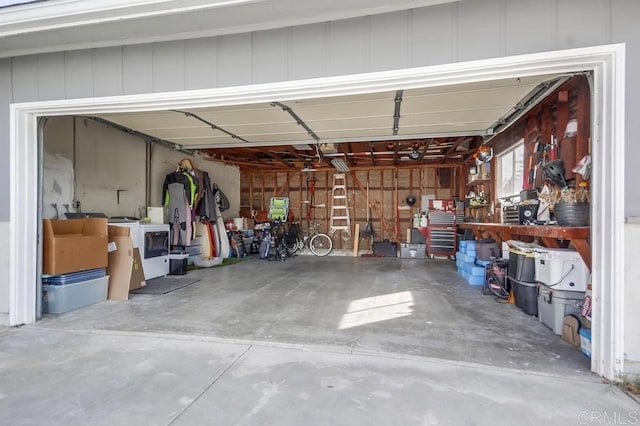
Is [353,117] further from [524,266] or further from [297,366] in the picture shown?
[297,366]

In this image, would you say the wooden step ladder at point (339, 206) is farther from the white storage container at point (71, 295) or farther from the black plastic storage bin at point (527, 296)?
the white storage container at point (71, 295)

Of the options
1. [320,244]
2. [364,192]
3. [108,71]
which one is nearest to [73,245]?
[108,71]

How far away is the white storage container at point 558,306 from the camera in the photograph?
2801mm

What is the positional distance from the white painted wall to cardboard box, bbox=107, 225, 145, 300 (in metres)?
4.93

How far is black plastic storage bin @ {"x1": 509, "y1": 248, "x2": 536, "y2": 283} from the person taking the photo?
3.40 m

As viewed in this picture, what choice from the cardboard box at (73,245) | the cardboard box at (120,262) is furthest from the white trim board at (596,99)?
the cardboard box at (120,262)

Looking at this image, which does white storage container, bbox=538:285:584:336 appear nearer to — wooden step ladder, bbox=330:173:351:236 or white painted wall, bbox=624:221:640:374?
white painted wall, bbox=624:221:640:374

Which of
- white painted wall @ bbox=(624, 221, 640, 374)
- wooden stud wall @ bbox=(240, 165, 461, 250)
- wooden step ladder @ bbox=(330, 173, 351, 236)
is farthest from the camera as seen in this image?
wooden step ladder @ bbox=(330, 173, 351, 236)

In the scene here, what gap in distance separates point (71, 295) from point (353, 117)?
4.01 meters

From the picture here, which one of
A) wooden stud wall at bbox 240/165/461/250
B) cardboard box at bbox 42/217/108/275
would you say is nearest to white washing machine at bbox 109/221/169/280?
cardboard box at bbox 42/217/108/275

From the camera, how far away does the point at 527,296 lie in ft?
11.3

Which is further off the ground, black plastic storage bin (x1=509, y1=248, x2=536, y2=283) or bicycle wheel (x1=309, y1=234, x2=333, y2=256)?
black plastic storage bin (x1=509, y1=248, x2=536, y2=283)

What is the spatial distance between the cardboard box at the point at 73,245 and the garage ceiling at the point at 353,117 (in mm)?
1448

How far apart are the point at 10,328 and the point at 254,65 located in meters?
3.45
